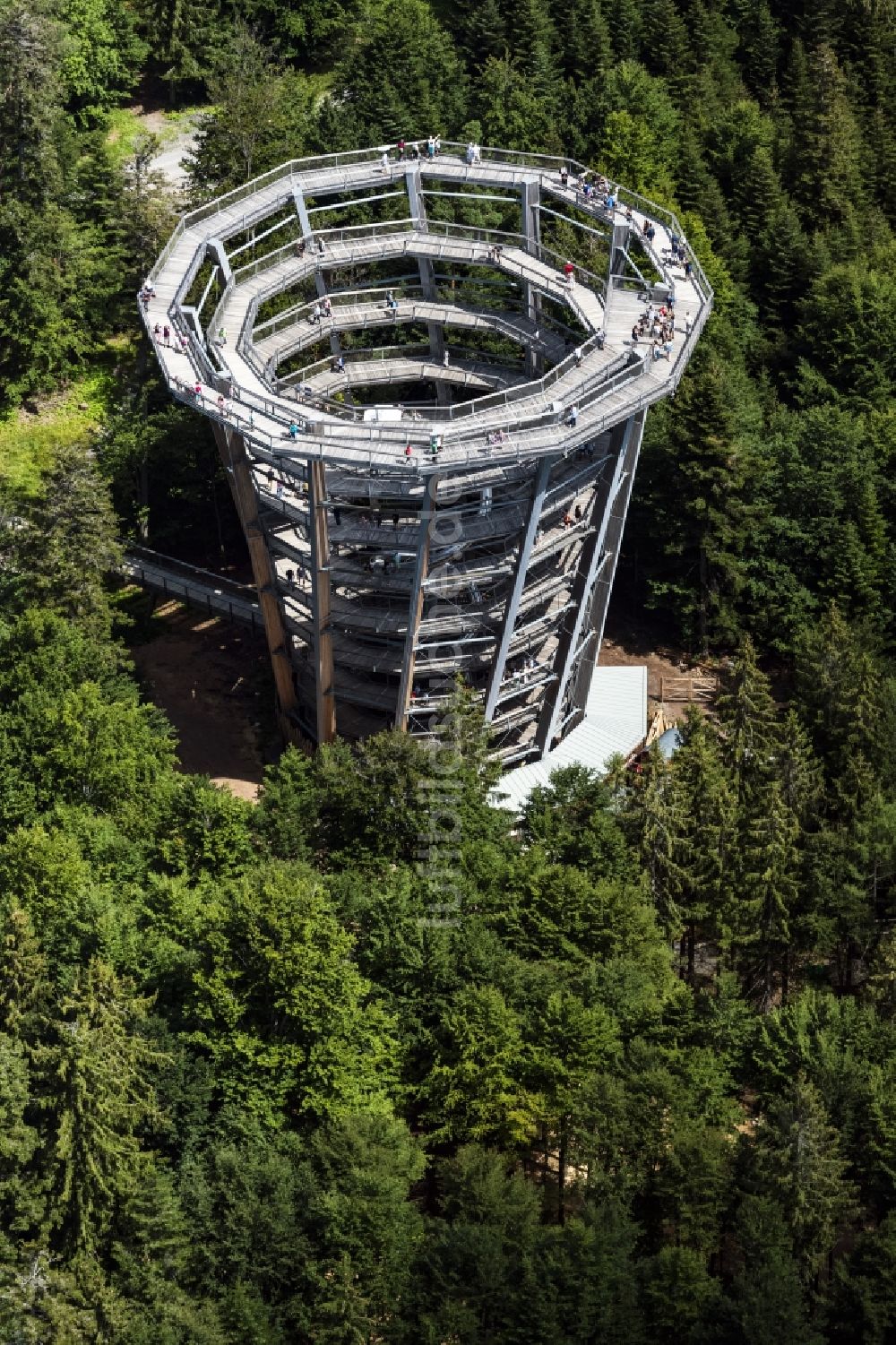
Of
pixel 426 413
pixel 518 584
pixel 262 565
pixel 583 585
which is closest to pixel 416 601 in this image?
pixel 518 584

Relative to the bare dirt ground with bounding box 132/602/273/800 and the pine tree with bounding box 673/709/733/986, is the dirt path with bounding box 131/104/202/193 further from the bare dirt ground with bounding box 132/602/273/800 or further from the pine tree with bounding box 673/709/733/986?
the pine tree with bounding box 673/709/733/986

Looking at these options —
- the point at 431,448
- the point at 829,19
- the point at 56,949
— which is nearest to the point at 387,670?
the point at 431,448

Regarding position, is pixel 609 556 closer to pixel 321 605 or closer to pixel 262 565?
pixel 321 605

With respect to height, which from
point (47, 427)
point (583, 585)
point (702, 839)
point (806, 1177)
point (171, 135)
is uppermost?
point (171, 135)

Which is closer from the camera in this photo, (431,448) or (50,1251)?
(50,1251)

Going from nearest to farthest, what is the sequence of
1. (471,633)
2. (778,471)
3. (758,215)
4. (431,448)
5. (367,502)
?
(431,448), (471,633), (367,502), (778,471), (758,215)

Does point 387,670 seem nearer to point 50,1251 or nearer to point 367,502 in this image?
point 367,502

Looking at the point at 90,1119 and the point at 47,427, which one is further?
the point at 47,427
